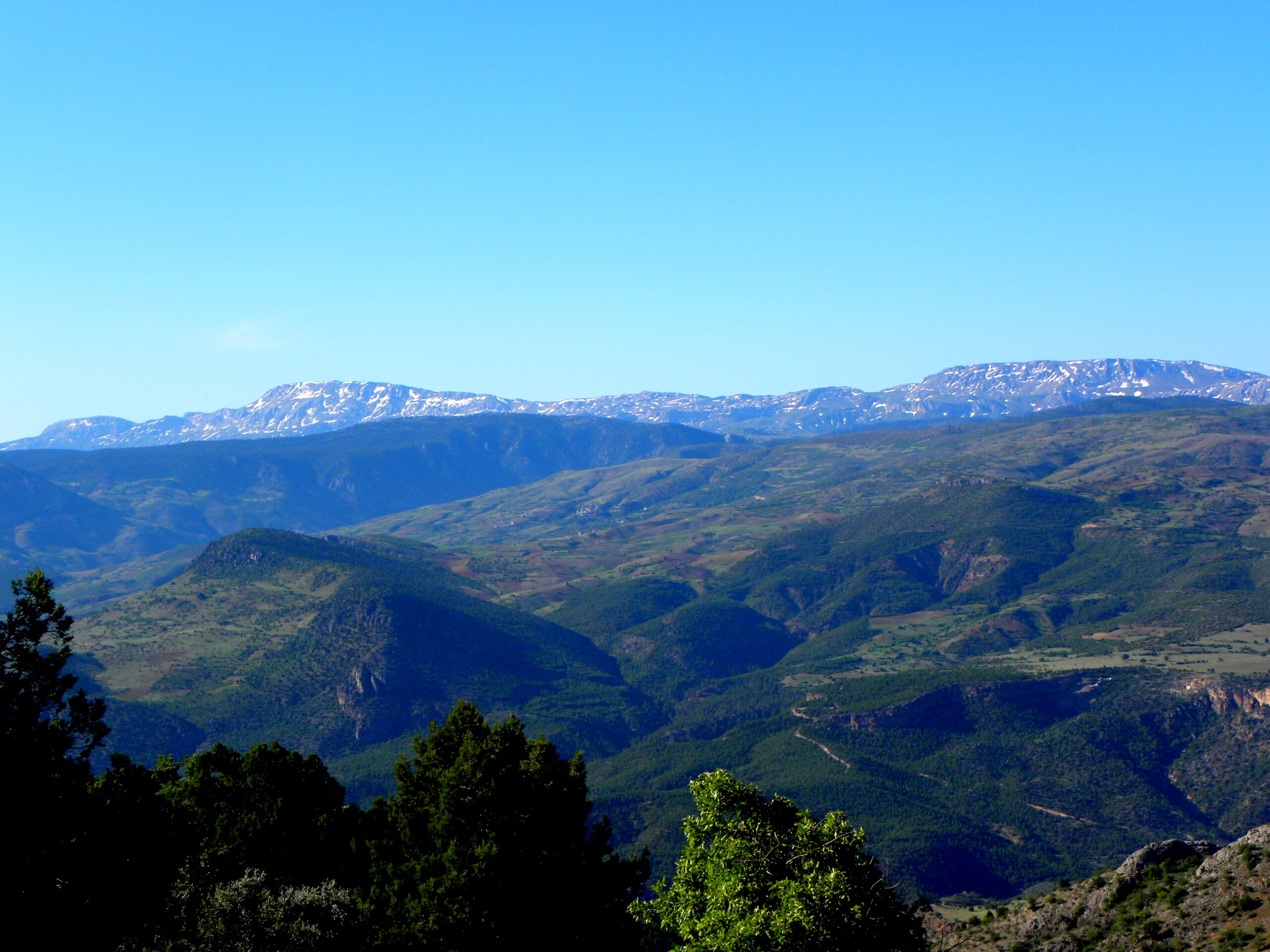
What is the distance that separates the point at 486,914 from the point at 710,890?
45.1 ft

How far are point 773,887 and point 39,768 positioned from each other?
1292 inches

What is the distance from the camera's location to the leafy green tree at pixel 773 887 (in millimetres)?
40344

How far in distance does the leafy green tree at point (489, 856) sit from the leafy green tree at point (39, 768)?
16.0 meters

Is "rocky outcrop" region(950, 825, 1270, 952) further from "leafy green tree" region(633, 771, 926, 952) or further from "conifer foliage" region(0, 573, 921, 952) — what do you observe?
"conifer foliage" region(0, 573, 921, 952)

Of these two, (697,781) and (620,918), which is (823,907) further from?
(620,918)

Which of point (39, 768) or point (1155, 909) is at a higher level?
point (39, 768)

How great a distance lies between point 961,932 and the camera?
88188 millimetres

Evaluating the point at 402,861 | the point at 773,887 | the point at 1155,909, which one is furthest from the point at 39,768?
the point at 1155,909

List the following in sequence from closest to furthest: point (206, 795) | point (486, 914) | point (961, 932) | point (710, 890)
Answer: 1. point (710, 890)
2. point (486, 914)
3. point (206, 795)
4. point (961, 932)

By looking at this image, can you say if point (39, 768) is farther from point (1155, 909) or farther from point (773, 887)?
point (1155, 909)

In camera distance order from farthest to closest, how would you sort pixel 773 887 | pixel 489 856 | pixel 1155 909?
pixel 1155 909 → pixel 489 856 → pixel 773 887

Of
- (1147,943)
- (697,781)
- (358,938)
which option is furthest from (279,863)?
(1147,943)

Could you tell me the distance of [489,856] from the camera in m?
52.7

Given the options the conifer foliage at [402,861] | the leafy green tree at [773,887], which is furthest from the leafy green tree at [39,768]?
the leafy green tree at [773,887]
